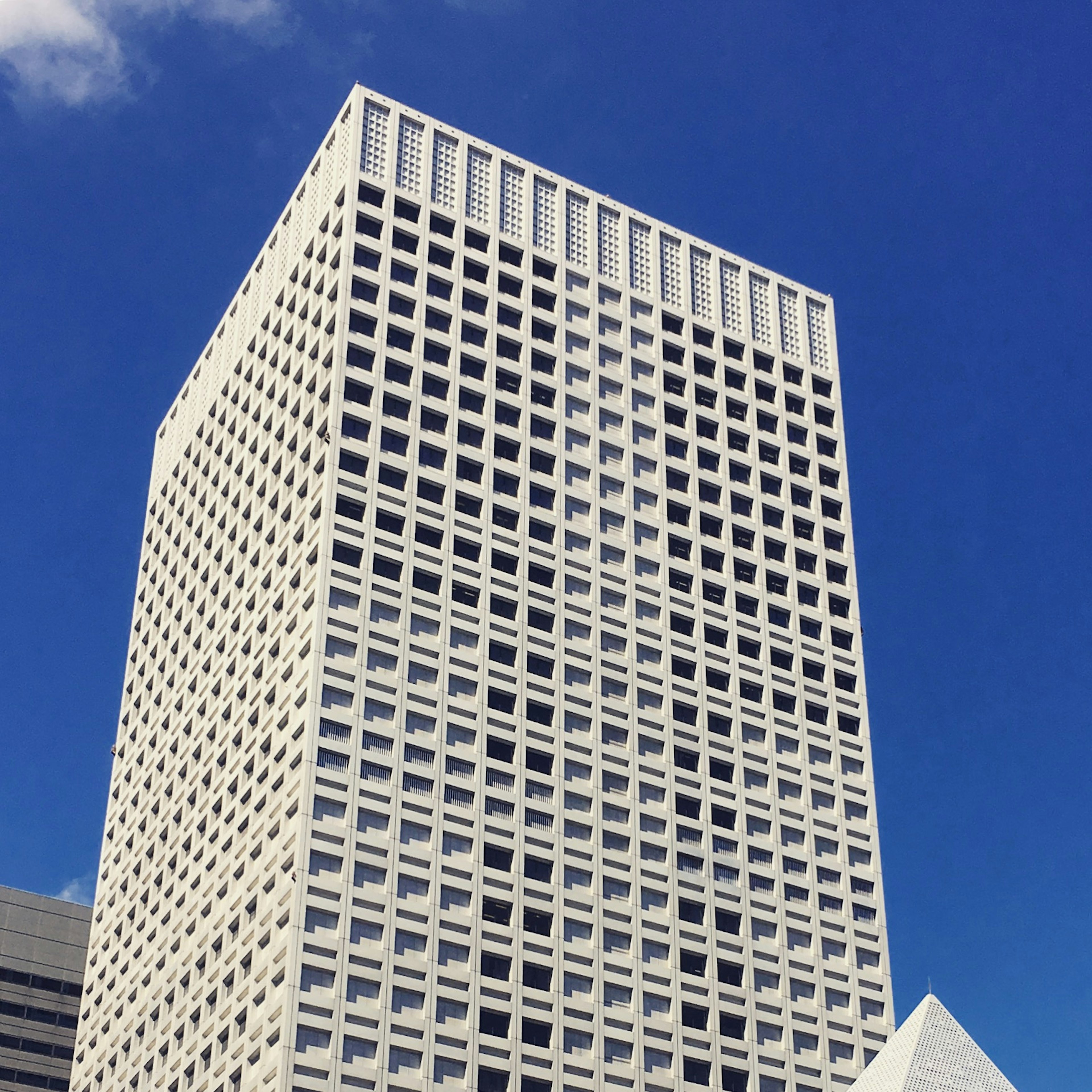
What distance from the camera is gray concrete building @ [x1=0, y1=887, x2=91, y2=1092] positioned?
121688mm

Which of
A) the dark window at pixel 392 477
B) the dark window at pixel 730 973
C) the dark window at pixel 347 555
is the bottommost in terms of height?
the dark window at pixel 730 973

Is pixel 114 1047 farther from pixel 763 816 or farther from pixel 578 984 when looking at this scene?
pixel 763 816

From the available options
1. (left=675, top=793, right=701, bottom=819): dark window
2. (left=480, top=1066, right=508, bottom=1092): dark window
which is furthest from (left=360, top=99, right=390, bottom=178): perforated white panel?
(left=480, top=1066, right=508, bottom=1092): dark window

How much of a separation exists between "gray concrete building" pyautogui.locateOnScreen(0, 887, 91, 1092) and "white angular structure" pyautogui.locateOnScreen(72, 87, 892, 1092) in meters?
10.6

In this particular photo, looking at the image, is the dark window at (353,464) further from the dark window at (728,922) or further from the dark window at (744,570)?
the dark window at (728,922)

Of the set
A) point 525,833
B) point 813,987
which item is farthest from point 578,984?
point 813,987

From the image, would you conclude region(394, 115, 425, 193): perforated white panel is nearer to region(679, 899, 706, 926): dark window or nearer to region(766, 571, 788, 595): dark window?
region(766, 571, 788, 595): dark window

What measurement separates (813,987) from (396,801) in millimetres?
25997

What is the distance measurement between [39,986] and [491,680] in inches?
1830

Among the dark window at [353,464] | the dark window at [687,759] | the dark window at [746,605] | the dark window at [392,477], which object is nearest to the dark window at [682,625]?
the dark window at [746,605]

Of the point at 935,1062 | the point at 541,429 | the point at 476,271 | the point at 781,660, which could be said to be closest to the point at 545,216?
the point at 476,271

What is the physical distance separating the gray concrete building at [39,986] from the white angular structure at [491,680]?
416 inches

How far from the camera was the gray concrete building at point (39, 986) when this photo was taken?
122 metres

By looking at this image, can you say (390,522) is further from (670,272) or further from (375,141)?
(670,272)
